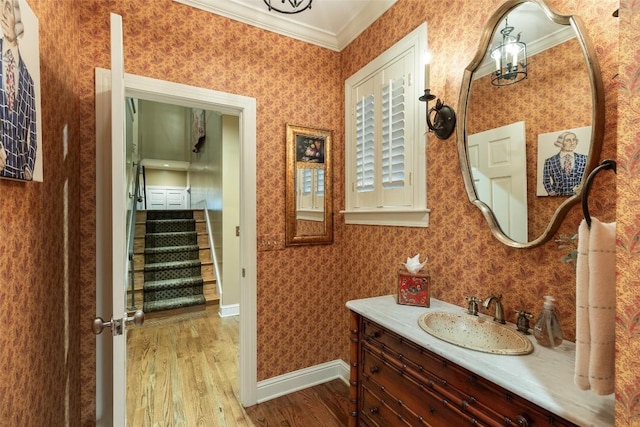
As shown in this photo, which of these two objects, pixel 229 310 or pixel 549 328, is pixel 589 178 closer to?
pixel 549 328

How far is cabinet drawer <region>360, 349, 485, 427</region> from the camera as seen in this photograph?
3.52ft

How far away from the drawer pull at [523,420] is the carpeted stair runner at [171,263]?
4.05 m

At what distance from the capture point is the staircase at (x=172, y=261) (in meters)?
4.11

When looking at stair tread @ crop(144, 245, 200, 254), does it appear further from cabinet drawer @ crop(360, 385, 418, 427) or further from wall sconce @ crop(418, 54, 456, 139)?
wall sconce @ crop(418, 54, 456, 139)

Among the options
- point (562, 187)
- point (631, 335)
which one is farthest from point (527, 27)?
point (631, 335)

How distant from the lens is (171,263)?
4.52m

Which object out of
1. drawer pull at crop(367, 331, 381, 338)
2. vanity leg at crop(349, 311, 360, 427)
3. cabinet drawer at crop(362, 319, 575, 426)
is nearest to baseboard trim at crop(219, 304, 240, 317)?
vanity leg at crop(349, 311, 360, 427)

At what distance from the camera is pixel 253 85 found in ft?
7.36

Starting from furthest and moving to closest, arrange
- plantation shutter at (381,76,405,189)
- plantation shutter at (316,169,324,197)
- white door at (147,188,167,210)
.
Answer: white door at (147,188,167,210) → plantation shutter at (316,169,324,197) → plantation shutter at (381,76,405,189)

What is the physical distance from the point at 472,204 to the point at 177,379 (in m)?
2.69

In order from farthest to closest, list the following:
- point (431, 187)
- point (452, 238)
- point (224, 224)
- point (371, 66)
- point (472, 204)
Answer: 1. point (224, 224)
2. point (371, 66)
3. point (431, 187)
4. point (452, 238)
5. point (472, 204)

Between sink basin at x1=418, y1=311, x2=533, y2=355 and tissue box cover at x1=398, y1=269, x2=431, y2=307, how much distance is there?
0.47 feet

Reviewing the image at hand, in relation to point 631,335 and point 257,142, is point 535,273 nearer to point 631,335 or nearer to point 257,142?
point 631,335

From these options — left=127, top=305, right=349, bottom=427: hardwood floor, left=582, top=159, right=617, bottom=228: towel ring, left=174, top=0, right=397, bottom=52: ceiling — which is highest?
left=174, top=0, right=397, bottom=52: ceiling
